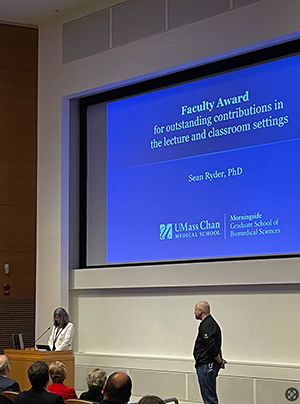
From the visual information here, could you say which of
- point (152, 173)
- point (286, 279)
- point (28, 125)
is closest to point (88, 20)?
point (28, 125)

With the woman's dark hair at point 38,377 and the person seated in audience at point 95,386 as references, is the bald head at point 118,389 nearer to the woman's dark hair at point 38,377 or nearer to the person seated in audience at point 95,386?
the woman's dark hair at point 38,377

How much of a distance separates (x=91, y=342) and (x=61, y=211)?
1887mm

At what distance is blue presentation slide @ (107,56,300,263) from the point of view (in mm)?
7504

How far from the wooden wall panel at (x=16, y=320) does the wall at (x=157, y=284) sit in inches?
15.3

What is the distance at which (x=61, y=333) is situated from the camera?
26.8ft

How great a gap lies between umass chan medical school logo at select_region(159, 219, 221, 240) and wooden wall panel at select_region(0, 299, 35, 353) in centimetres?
270

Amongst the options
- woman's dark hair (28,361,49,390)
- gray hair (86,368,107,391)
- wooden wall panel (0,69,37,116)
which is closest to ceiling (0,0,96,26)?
wooden wall panel (0,69,37,116)

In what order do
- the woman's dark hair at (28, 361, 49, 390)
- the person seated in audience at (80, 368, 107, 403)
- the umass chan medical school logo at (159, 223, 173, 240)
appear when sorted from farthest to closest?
the umass chan medical school logo at (159, 223, 173, 240) < the person seated in audience at (80, 368, 107, 403) < the woman's dark hair at (28, 361, 49, 390)

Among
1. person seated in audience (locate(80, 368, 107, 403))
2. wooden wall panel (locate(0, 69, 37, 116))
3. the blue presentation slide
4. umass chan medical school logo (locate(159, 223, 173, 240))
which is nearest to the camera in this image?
person seated in audience (locate(80, 368, 107, 403))

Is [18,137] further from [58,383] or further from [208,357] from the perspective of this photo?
[58,383]

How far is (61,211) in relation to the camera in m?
9.60

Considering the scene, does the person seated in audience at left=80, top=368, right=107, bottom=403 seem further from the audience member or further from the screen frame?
the screen frame

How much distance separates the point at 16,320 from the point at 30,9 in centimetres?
457

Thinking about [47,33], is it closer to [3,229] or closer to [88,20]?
[88,20]
